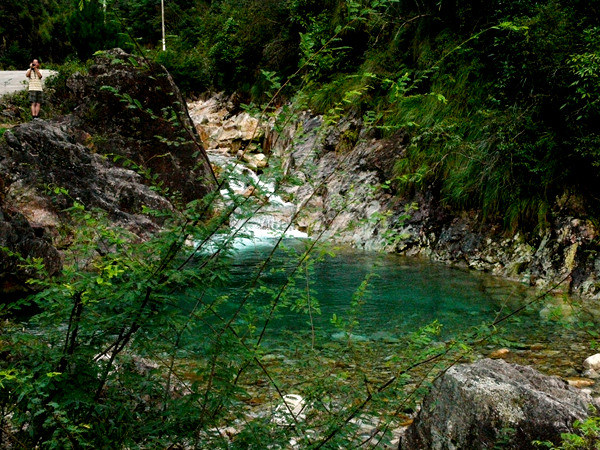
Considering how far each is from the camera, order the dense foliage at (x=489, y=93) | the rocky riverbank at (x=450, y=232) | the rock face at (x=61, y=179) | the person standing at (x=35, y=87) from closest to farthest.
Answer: the dense foliage at (x=489, y=93)
the rocky riverbank at (x=450, y=232)
the rock face at (x=61, y=179)
the person standing at (x=35, y=87)

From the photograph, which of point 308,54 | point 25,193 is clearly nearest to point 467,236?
point 25,193

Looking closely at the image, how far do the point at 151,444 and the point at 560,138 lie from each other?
721 centimetres

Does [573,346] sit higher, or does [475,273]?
[573,346]

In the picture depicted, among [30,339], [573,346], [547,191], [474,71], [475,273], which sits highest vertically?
[474,71]

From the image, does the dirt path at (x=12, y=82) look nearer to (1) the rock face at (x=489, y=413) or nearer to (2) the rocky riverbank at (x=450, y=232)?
(2) the rocky riverbank at (x=450, y=232)

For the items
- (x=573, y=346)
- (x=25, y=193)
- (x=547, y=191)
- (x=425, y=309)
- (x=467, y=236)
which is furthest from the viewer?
(x=467, y=236)

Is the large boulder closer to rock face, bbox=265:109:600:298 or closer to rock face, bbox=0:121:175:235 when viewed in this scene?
rock face, bbox=0:121:175:235

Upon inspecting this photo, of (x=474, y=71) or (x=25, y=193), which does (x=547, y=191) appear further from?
(x=25, y=193)

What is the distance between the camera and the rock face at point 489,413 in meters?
2.52

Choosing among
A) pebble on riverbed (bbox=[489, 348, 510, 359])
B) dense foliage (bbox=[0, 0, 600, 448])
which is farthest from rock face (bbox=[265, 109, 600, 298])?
pebble on riverbed (bbox=[489, 348, 510, 359])

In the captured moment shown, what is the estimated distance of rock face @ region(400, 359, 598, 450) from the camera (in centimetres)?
252

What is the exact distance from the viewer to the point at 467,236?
9.11 meters

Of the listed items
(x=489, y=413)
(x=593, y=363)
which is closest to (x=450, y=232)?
(x=593, y=363)

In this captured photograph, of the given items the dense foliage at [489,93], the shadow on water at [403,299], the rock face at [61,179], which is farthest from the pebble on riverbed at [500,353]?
the rock face at [61,179]
